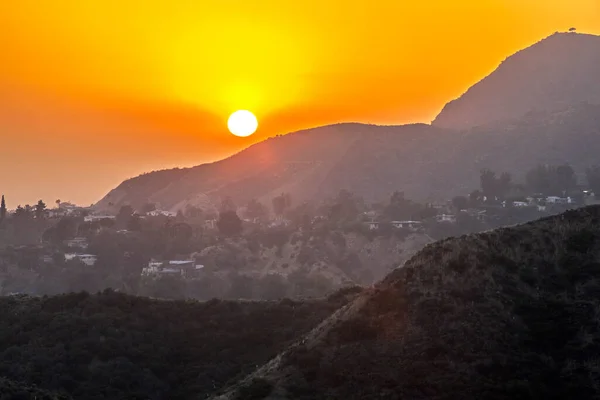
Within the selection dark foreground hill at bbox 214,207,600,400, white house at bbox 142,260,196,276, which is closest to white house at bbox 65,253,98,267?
white house at bbox 142,260,196,276

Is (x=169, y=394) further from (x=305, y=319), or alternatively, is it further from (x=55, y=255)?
(x=55, y=255)

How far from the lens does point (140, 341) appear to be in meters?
65.4

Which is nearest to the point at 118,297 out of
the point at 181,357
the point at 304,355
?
the point at 181,357

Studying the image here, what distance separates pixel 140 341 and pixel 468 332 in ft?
107

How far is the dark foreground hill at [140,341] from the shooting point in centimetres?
5759

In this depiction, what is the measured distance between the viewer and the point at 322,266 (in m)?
171

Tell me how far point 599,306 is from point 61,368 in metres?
38.2

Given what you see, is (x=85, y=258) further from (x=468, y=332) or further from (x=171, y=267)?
(x=468, y=332)

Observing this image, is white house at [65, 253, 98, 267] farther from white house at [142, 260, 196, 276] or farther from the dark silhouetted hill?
the dark silhouetted hill

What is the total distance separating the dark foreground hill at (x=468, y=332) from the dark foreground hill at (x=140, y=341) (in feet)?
50.9

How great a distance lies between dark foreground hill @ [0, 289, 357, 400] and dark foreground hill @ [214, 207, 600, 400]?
15.5m

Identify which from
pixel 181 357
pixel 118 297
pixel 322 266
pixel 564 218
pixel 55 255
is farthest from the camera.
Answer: pixel 55 255

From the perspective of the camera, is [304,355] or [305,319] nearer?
[304,355]

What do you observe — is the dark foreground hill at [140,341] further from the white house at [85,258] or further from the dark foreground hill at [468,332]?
the white house at [85,258]
